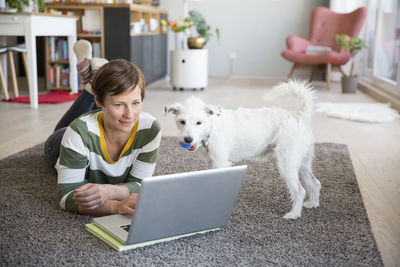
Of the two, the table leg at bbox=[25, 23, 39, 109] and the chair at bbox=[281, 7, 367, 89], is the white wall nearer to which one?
the chair at bbox=[281, 7, 367, 89]

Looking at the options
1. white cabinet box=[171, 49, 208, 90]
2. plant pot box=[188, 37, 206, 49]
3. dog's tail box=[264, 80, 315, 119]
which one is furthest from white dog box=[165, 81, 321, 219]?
plant pot box=[188, 37, 206, 49]

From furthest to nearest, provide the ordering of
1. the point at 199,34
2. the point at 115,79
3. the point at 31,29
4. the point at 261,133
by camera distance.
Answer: the point at 199,34, the point at 31,29, the point at 261,133, the point at 115,79

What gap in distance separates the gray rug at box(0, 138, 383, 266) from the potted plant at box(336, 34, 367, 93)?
3533 mm

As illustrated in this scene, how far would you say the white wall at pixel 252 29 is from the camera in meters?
6.72

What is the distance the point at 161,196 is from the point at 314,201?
2.46ft

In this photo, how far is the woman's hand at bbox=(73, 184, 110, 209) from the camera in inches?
57.4

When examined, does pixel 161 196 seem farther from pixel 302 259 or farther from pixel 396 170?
pixel 396 170

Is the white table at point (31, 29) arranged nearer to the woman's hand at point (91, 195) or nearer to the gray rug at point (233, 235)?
the gray rug at point (233, 235)

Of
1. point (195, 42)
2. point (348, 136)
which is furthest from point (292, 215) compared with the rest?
point (195, 42)

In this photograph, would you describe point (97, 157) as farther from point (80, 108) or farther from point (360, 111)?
point (360, 111)

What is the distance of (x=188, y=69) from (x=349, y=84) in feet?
6.23

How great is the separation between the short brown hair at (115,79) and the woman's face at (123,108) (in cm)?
2

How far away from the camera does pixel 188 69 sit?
5344mm

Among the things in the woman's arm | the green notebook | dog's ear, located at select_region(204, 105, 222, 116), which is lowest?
the green notebook
